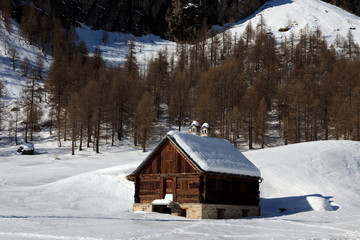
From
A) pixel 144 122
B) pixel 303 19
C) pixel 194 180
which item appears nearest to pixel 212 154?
pixel 194 180

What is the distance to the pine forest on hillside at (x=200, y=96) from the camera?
5850 centimetres

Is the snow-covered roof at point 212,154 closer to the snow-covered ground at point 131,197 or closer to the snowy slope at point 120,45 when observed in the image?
the snow-covered ground at point 131,197

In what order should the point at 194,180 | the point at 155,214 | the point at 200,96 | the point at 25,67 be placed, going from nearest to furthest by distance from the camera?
the point at 155,214 < the point at 194,180 < the point at 200,96 < the point at 25,67

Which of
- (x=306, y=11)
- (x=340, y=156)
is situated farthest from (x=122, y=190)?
(x=306, y=11)

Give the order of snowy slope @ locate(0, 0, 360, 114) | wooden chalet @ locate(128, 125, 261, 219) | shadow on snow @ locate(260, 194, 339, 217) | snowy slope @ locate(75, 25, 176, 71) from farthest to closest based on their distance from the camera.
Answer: snowy slope @ locate(75, 25, 176, 71), snowy slope @ locate(0, 0, 360, 114), shadow on snow @ locate(260, 194, 339, 217), wooden chalet @ locate(128, 125, 261, 219)

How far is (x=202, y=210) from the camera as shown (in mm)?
27344

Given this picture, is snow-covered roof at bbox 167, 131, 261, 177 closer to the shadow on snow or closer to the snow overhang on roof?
the snow overhang on roof

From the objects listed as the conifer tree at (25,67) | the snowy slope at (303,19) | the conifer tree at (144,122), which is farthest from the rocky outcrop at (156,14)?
the conifer tree at (144,122)

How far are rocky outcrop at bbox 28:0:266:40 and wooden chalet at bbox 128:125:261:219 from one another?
3916 inches

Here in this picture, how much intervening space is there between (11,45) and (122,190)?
235 ft

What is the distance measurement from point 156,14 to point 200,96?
8334 cm

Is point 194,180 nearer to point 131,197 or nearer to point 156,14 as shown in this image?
point 131,197

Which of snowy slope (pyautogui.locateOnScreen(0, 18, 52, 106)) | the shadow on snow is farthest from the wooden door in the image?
snowy slope (pyautogui.locateOnScreen(0, 18, 52, 106))

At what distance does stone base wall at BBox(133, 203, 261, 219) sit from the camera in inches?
1085
